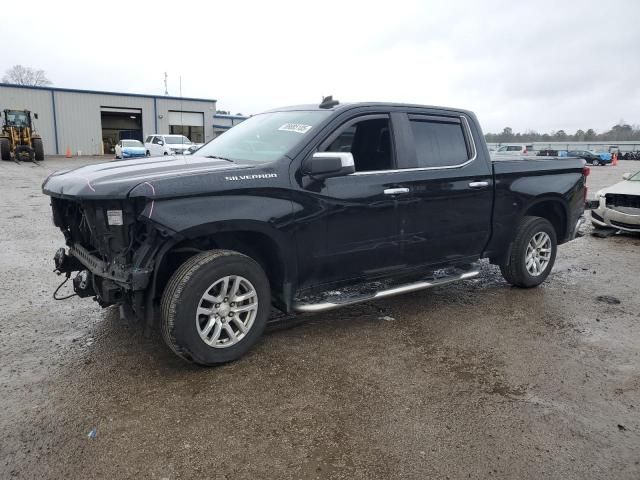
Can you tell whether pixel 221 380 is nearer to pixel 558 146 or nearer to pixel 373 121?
pixel 373 121

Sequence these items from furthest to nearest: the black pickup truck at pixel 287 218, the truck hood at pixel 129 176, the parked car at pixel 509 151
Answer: the parked car at pixel 509 151 → the black pickup truck at pixel 287 218 → the truck hood at pixel 129 176

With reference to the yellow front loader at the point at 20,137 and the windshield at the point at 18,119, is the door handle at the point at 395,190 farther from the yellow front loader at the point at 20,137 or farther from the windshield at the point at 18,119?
the windshield at the point at 18,119

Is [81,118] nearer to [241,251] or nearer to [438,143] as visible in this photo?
[438,143]

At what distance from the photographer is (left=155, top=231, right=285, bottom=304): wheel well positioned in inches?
145

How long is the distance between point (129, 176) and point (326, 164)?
1404 mm

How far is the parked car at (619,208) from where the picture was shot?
352 inches

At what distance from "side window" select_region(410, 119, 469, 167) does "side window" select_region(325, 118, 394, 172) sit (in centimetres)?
31

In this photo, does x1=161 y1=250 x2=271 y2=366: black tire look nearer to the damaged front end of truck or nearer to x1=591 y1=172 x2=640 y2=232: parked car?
the damaged front end of truck

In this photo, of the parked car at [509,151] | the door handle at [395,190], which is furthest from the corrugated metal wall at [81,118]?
the door handle at [395,190]

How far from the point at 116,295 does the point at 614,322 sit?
4445 mm

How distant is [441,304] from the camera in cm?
515

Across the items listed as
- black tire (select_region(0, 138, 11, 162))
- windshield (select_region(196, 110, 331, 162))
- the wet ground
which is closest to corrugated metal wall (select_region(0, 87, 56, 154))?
black tire (select_region(0, 138, 11, 162))

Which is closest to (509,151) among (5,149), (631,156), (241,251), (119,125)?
(241,251)

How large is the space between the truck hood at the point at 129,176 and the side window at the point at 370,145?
1.08m
